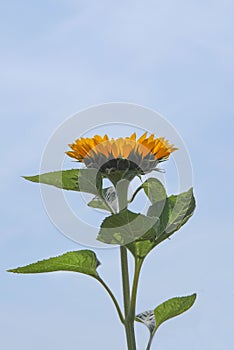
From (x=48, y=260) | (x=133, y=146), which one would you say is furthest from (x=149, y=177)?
(x=48, y=260)

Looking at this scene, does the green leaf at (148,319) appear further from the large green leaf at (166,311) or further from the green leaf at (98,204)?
the green leaf at (98,204)

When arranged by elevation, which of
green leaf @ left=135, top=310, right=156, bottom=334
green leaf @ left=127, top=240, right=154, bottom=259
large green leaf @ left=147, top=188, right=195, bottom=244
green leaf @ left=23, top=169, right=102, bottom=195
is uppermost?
green leaf @ left=23, top=169, right=102, bottom=195

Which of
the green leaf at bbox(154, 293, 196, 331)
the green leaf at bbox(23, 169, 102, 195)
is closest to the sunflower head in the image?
the green leaf at bbox(23, 169, 102, 195)

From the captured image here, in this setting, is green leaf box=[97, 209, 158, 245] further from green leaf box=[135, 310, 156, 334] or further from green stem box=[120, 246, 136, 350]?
green leaf box=[135, 310, 156, 334]

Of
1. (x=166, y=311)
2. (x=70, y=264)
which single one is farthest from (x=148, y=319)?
(x=70, y=264)

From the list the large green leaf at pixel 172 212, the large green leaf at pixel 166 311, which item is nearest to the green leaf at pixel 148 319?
the large green leaf at pixel 166 311

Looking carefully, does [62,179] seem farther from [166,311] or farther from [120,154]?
[166,311]
